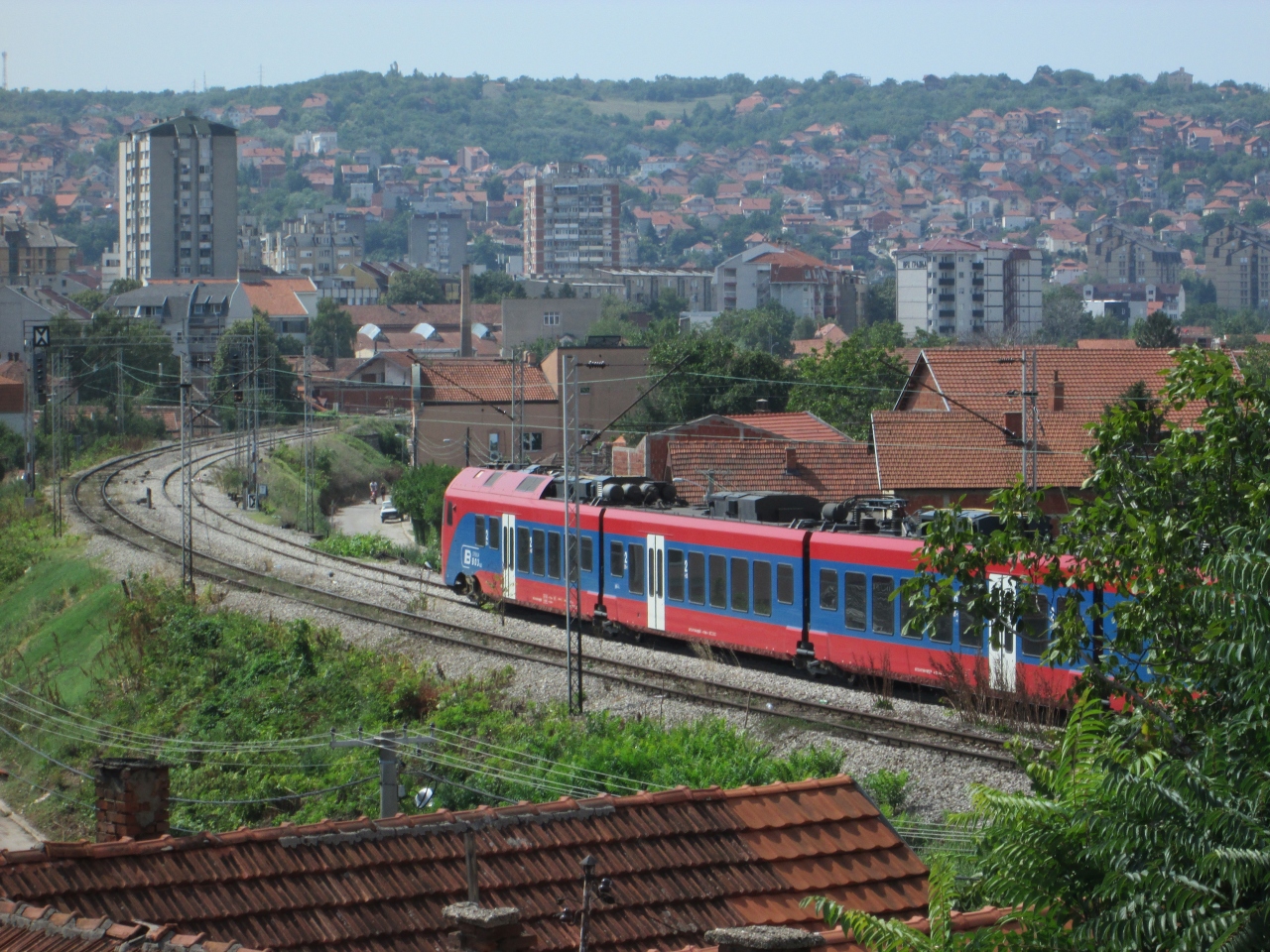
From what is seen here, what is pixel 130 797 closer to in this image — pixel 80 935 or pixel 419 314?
pixel 80 935

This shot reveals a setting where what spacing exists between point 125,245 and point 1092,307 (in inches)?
4354

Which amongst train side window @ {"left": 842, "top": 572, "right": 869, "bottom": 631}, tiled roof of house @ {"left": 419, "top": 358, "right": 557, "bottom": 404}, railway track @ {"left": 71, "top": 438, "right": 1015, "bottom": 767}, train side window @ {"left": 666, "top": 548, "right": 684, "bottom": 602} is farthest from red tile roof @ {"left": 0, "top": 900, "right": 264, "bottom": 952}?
tiled roof of house @ {"left": 419, "top": 358, "right": 557, "bottom": 404}

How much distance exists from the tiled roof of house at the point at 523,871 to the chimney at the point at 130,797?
1.82 meters

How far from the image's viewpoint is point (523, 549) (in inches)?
1044

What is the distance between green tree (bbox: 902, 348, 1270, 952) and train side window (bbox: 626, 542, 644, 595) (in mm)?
14237

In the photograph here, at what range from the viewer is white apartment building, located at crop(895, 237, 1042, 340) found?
6718 inches

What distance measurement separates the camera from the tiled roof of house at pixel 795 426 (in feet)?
150

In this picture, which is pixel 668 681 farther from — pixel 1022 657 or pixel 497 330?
pixel 497 330

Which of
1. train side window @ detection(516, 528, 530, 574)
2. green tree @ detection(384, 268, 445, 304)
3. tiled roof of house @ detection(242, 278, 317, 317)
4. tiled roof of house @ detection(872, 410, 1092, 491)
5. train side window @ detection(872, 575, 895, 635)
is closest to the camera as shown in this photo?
train side window @ detection(872, 575, 895, 635)

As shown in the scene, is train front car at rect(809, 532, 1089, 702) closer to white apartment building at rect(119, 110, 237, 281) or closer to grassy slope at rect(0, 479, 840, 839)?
grassy slope at rect(0, 479, 840, 839)

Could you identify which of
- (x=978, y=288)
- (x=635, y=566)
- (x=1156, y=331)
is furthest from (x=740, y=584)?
(x=978, y=288)

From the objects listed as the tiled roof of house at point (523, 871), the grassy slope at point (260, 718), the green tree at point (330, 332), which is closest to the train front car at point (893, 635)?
the grassy slope at point (260, 718)

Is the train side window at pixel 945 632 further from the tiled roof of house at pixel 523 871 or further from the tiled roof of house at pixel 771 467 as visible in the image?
the tiled roof of house at pixel 771 467

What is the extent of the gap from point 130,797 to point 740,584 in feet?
40.1
